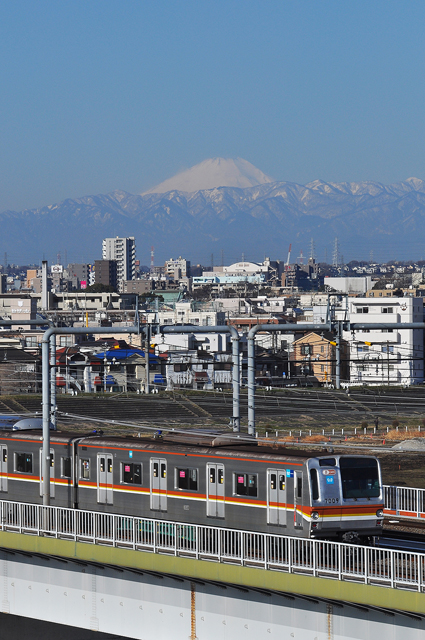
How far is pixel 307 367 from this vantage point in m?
101

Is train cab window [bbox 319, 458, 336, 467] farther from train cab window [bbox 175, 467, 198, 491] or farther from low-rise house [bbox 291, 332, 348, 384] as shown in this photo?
low-rise house [bbox 291, 332, 348, 384]

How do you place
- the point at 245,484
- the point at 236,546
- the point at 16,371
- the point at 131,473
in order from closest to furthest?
the point at 236,546, the point at 245,484, the point at 131,473, the point at 16,371

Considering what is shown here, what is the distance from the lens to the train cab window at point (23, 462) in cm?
2483

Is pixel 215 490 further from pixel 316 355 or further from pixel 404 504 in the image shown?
pixel 316 355

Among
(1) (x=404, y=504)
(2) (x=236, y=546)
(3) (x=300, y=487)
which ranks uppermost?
(3) (x=300, y=487)

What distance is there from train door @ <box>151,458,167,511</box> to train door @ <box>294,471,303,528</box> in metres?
3.89

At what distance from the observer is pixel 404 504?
81.4ft

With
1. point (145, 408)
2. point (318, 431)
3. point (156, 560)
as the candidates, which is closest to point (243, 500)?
point (156, 560)

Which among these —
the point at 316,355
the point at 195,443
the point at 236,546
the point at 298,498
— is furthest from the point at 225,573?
the point at 316,355

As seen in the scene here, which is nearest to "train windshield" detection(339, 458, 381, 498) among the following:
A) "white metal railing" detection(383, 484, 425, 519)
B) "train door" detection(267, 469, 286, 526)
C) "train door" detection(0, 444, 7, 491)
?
"train door" detection(267, 469, 286, 526)

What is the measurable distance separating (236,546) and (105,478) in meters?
5.74

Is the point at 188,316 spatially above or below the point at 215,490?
above

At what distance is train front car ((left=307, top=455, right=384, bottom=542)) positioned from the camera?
18.8 m

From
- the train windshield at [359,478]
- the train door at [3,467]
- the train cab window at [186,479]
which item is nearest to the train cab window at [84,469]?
the train door at [3,467]
